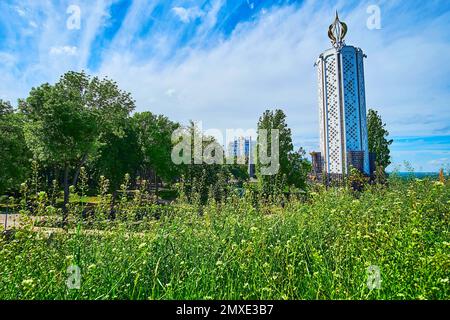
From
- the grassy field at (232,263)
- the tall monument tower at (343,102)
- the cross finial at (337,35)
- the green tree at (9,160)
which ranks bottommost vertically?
the grassy field at (232,263)

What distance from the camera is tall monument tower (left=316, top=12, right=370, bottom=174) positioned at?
13289 mm

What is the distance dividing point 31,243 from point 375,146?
782 inches

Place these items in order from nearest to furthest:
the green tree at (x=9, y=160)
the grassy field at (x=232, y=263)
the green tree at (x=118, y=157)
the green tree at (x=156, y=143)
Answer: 1. the grassy field at (x=232, y=263)
2. the green tree at (x=9, y=160)
3. the green tree at (x=118, y=157)
4. the green tree at (x=156, y=143)

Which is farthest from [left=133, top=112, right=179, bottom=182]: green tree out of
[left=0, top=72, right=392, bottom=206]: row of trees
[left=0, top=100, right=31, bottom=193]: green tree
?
[left=0, top=100, right=31, bottom=193]: green tree

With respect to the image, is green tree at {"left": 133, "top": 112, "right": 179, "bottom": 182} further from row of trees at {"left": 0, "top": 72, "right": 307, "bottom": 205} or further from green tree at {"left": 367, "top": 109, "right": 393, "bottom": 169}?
green tree at {"left": 367, "top": 109, "right": 393, "bottom": 169}

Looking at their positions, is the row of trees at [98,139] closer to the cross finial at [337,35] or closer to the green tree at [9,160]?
the green tree at [9,160]

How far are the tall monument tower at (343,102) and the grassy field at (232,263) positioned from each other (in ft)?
34.2

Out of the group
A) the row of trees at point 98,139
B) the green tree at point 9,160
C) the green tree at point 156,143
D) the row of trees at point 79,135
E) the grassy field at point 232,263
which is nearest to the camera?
the grassy field at point 232,263

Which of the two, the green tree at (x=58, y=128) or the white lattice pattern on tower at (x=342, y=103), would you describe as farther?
the green tree at (x=58, y=128)

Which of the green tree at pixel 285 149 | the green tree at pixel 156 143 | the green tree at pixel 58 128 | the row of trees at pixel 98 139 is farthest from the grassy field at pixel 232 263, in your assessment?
the green tree at pixel 156 143

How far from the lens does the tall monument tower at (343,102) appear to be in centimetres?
1329

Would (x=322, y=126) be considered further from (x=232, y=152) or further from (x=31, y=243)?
(x=31, y=243)

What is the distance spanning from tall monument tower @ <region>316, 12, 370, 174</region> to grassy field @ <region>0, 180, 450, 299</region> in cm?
1041

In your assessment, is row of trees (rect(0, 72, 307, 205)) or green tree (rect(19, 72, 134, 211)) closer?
row of trees (rect(0, 72, 307, 205))
